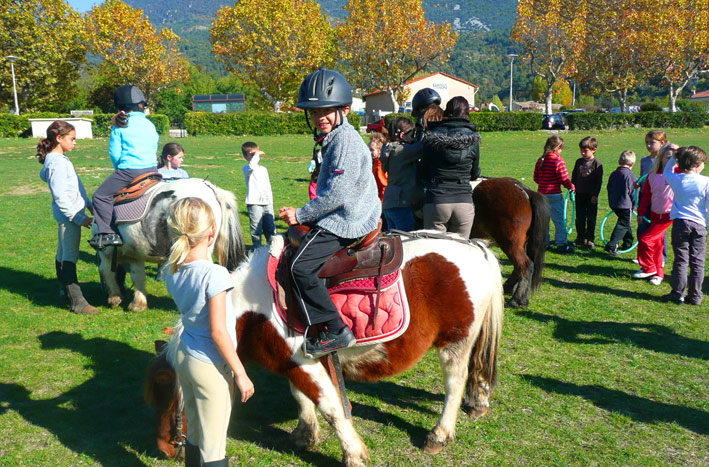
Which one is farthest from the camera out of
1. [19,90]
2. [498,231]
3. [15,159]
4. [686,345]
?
[19,90]

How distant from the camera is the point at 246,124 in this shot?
134ft

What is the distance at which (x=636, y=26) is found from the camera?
4828 centimetres

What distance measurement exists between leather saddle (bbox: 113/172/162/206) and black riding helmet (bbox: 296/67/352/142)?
3.63 m

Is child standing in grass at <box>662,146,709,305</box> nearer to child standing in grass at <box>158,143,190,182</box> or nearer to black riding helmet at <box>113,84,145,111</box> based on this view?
child standing in grass at <box>158,143,190,182</box>

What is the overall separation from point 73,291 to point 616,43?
54720mm

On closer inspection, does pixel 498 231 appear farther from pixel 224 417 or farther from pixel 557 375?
pixel 224 417

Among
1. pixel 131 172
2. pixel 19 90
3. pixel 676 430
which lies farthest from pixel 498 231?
pixel 19 90

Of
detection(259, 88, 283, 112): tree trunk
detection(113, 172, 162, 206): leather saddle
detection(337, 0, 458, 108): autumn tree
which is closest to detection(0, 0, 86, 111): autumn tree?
detection(259, 88, 283, 112): tree trunk

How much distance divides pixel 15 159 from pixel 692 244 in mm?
27013

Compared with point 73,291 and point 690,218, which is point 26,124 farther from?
point 690,218

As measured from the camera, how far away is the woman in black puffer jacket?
5.38 meters

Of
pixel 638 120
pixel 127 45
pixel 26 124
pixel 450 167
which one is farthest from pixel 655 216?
pixel 127 45

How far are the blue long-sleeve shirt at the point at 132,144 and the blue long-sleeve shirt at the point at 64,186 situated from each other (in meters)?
0.52

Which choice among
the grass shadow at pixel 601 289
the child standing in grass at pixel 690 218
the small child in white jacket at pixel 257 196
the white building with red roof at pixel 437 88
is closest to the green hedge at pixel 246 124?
the white building with red roof at pixel 437 88
